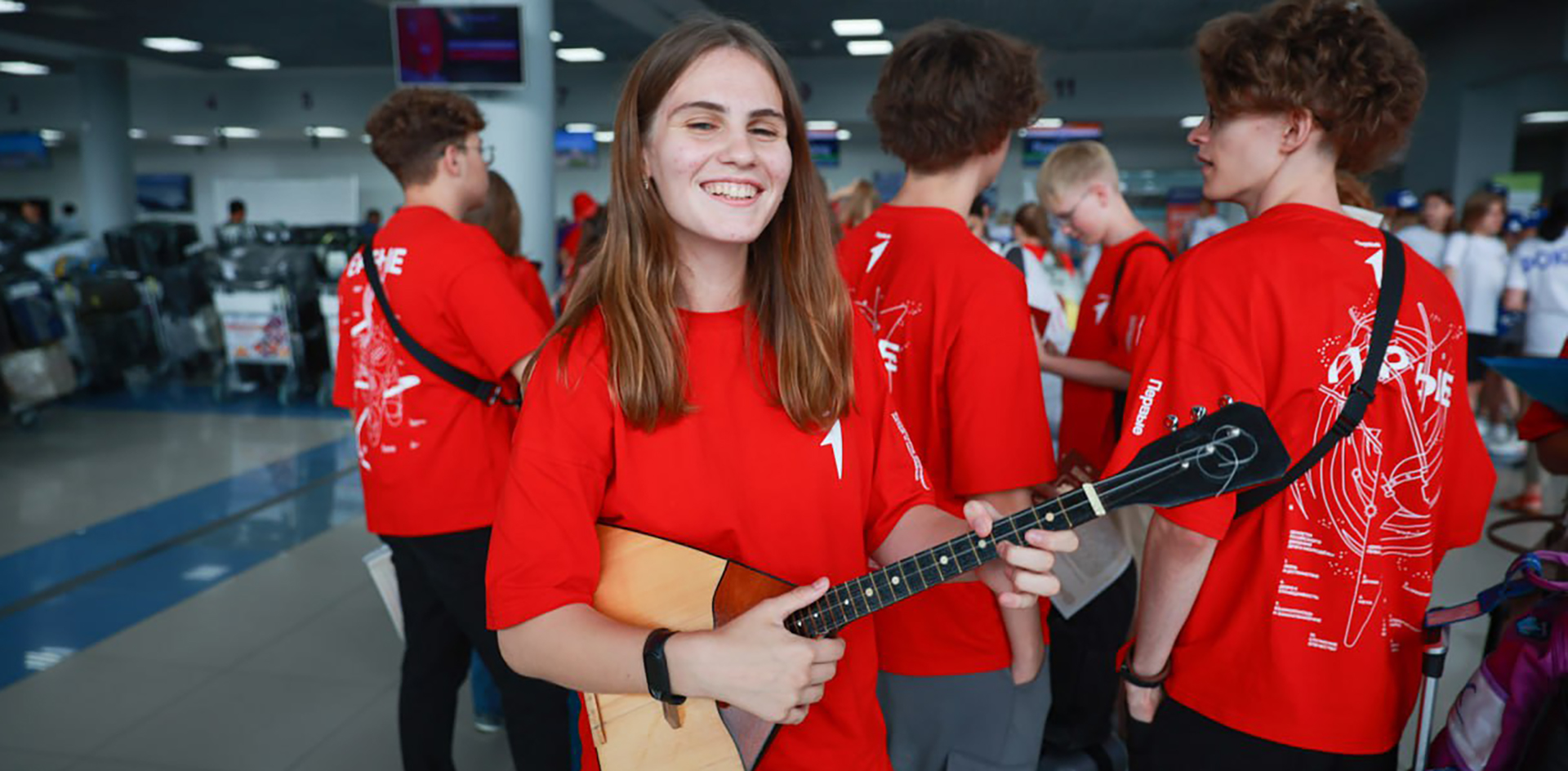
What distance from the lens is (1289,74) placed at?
1.31 m

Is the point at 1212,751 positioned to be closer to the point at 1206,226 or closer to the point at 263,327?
the point at 263,327

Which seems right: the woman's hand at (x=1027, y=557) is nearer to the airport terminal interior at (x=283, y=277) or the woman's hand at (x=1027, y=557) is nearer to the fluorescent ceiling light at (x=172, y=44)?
the airport terminal interior at (x=283, y=277)

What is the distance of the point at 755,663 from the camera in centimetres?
99

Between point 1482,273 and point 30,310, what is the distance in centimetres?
1037

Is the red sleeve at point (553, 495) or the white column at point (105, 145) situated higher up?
the white column at point (105, 145)

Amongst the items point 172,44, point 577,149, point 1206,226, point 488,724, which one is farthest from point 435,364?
point 172,44

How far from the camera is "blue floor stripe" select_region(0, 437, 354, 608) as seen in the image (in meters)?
4.41

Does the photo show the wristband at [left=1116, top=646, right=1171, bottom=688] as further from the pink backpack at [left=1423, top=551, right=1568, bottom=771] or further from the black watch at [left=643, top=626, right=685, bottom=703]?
the black watch at [left=643, top=626, right=685, bottom=703]

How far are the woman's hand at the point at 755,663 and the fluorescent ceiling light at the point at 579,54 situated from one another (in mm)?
13424

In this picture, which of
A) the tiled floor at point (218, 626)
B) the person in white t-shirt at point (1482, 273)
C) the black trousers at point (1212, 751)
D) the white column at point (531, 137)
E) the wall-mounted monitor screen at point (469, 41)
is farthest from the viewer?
the person in white t-shirt at point (1482, 273)

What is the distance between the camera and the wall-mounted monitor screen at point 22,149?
17281 millimetres

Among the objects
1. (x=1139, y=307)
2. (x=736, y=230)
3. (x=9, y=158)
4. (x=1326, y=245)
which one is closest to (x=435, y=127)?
(x=736, y=230)

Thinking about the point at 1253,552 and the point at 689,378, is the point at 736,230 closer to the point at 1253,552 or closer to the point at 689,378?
the point at 689,378

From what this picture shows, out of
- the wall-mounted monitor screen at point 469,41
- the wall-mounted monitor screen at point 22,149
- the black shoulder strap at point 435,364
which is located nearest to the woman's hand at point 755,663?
the black shoulder strap at point 435,364
